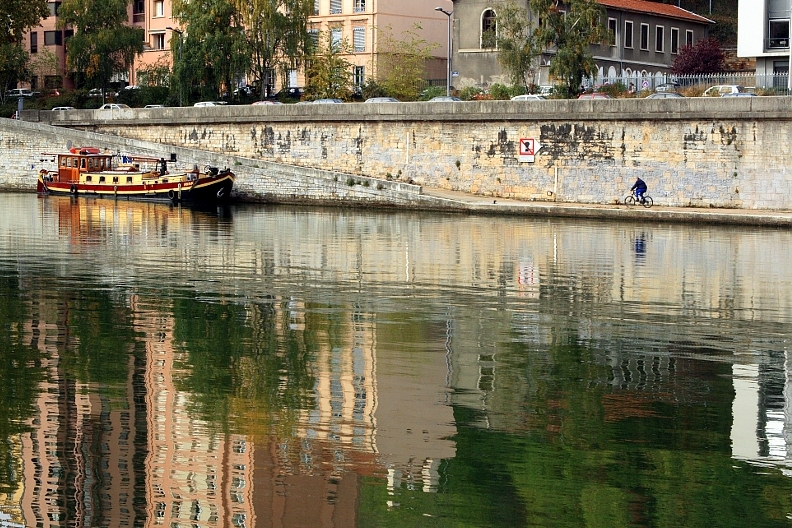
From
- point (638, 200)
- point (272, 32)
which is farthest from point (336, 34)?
point (638, 200)

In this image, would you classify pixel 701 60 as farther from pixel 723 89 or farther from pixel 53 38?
pixel 53 38

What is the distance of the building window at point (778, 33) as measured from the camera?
5412 centimetres

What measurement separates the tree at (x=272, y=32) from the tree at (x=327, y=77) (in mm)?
848

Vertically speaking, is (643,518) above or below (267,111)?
below

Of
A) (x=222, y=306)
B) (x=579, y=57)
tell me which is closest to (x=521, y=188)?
(x=579, y=57)

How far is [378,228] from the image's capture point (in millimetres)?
34406

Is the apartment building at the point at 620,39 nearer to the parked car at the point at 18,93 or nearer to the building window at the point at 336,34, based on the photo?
the building window at the point at 336,34

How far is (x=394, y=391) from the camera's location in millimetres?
12992

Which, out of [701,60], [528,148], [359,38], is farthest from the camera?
[359,38]

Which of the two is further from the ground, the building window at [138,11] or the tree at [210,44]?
the building window at [138,11]

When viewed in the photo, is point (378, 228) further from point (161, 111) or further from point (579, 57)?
point (161, 111)

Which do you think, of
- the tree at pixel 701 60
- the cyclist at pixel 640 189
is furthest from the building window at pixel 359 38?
the cyclist at pixel 640 189

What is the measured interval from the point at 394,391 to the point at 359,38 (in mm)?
55235

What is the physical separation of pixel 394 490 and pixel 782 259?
1839 centimetres
